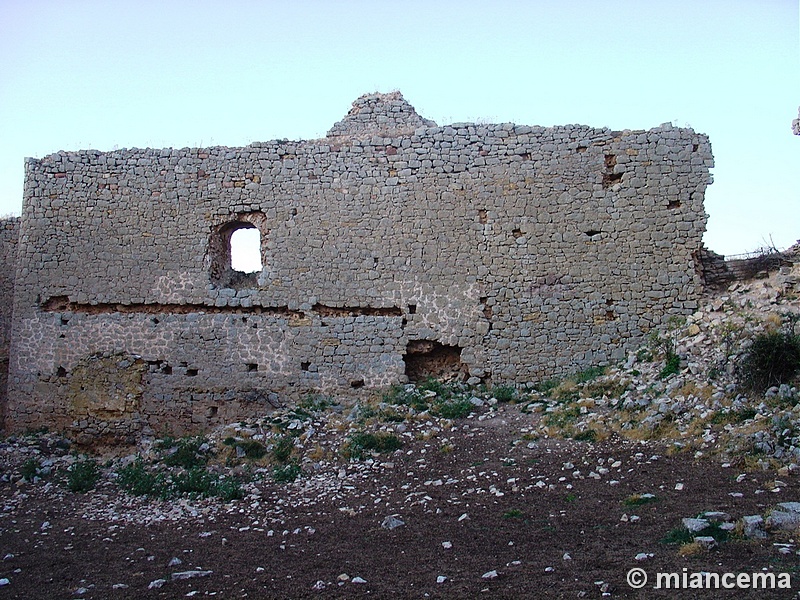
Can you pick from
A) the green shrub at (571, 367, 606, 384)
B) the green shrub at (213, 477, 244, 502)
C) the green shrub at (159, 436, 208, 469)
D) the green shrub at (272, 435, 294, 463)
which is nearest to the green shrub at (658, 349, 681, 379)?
the green shrub at (571, 367, 606, 384)

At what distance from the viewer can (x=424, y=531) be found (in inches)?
226

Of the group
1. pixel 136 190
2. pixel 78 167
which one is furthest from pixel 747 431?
pixel 78 167

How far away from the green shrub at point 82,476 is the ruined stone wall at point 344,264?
1925 millimetres

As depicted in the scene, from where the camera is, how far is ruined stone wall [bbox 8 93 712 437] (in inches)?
407

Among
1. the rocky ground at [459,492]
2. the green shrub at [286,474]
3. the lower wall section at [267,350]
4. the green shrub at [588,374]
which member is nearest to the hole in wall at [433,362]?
the lower wall section at [267,350]

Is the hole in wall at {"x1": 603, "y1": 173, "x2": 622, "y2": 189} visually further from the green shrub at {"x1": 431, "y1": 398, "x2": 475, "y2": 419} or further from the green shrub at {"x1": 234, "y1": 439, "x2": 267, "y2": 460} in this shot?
the green shrub at {"x1": 234, "y1": 439, "x2": 267, "y2": 460}

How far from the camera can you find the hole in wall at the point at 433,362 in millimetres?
10633

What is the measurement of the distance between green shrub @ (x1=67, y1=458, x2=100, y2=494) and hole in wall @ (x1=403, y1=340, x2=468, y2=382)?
4593mm

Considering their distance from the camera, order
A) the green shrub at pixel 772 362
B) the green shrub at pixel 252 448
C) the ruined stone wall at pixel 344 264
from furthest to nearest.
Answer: the ruined stone wall at pixel 344 264
the green shrub at pixel 252 448
the green shrub at pixel 772 362

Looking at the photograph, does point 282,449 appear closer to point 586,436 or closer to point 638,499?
point 586,436

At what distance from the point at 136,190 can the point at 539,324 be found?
688 centimetres

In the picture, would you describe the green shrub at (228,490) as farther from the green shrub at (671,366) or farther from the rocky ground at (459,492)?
the green shrub at (671,366)

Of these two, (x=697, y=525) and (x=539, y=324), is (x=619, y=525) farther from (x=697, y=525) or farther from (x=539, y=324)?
(x=539, y=324)

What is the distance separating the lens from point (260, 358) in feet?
35.2
